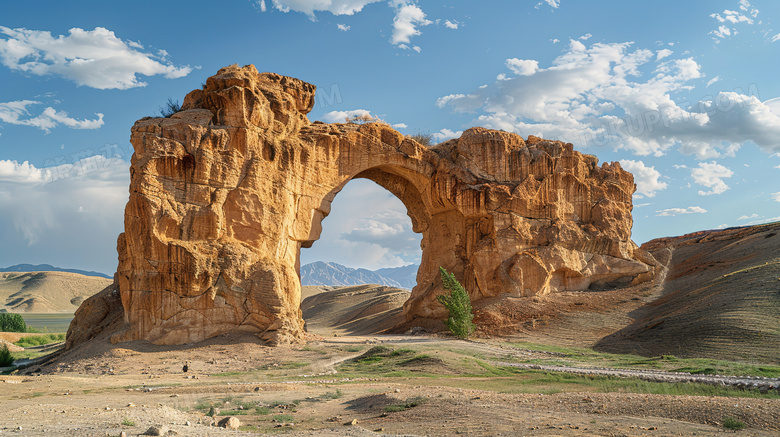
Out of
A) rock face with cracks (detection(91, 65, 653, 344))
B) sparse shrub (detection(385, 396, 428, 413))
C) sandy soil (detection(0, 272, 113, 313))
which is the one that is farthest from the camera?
sandy soil (detection(0, 272, 113, 313))

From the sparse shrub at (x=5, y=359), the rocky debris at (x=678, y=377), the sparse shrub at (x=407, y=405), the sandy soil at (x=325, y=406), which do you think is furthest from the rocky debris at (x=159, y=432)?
the sparse shrub at (x=5, y=359)

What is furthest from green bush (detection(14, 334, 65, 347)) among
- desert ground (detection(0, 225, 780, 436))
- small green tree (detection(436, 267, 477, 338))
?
small green tree (detection(436, 267, 477, 338))

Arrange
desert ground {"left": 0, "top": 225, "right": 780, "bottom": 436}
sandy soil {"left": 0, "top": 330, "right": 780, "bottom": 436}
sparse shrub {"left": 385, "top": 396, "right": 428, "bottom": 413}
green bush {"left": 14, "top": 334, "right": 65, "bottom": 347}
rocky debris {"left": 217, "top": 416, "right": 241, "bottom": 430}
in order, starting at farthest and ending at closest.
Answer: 1. green bush {"left": 14, "top": 334, "right": 65, "bottom": 347}
2. sparse shrub {"left": 385, "top": 396, "right": 428, "bottom": 413}
3. rocky debris {"left": 217, "top": 416, "right": 241, "bottom": 430}
4. desert ground {"left": 0, "top": 225, "right": 780, "bottom": 436}
5. sandy soil {"left": 0, "top": 330, "right": 780, "bottom": 436}

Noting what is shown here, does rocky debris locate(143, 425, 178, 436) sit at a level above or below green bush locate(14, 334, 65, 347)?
above

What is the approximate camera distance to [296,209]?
26141mm

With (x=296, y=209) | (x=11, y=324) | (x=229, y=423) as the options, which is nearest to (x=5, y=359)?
(x=296, y=209)

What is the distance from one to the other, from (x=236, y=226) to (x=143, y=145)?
5.01 meters

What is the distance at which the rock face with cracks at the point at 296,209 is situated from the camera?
21484 mm

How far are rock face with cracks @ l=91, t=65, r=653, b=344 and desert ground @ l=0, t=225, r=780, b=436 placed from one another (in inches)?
68.4

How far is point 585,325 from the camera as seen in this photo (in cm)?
2731

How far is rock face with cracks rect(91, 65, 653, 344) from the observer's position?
21484mm

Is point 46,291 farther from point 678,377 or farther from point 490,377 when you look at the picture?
point 678,377

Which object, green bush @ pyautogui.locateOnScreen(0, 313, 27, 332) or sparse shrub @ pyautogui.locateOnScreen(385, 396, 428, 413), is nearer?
sparse shrub @ pyautogui.locateOnScreen(385, 396, 428, 413)

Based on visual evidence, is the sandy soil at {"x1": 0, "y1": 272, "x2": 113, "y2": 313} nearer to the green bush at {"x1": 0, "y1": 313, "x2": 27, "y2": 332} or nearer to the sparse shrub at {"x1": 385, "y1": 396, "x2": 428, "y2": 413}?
the green bush at {"x1": 0, "y1": 313, "x2": 27, "y2": 332}
